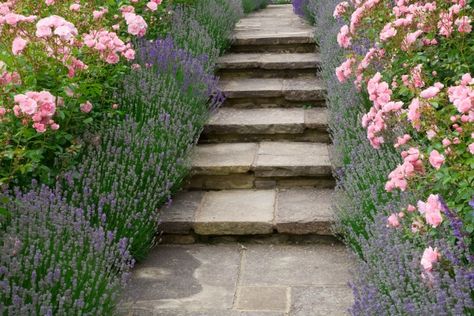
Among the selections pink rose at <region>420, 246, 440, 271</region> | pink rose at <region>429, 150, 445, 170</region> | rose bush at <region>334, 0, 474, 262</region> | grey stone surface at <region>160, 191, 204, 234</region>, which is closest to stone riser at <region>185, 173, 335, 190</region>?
grey stone surface at <region>160, 191, 204, 234</region>

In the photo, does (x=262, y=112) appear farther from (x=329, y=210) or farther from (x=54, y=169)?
(x=54, y=169)

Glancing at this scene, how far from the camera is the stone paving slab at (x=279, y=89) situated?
5773 mm

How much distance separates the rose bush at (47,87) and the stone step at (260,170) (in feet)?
2.84

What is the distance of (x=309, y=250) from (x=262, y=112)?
1.92 meters

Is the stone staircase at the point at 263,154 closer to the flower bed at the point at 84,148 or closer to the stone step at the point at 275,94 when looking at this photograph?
the stone step at the point at 275,94

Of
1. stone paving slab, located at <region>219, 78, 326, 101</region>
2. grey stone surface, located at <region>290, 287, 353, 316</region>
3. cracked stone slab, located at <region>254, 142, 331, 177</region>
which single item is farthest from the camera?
stone paving slab, located at <region>219, 78, 326, 101</region>

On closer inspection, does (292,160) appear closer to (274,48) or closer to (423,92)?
(423,92)

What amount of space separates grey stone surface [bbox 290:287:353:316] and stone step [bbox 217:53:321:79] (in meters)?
3.31

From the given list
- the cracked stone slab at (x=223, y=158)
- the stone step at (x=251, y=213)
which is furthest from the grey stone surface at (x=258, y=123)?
the stone step at (x=251, y=213)

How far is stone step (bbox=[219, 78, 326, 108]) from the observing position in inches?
227

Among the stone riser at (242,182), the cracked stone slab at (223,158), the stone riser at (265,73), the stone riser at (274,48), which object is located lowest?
the stone riser at (242,182)

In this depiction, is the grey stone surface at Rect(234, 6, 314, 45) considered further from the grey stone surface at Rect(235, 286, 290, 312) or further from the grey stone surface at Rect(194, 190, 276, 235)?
the grey stone surface at Rect(235, 286, 290, 312)

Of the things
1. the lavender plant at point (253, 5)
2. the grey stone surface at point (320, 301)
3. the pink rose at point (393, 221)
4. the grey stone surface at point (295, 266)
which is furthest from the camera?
the lavender plant at point (253, 5)

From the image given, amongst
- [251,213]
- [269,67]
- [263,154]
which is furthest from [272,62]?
[251,213]
